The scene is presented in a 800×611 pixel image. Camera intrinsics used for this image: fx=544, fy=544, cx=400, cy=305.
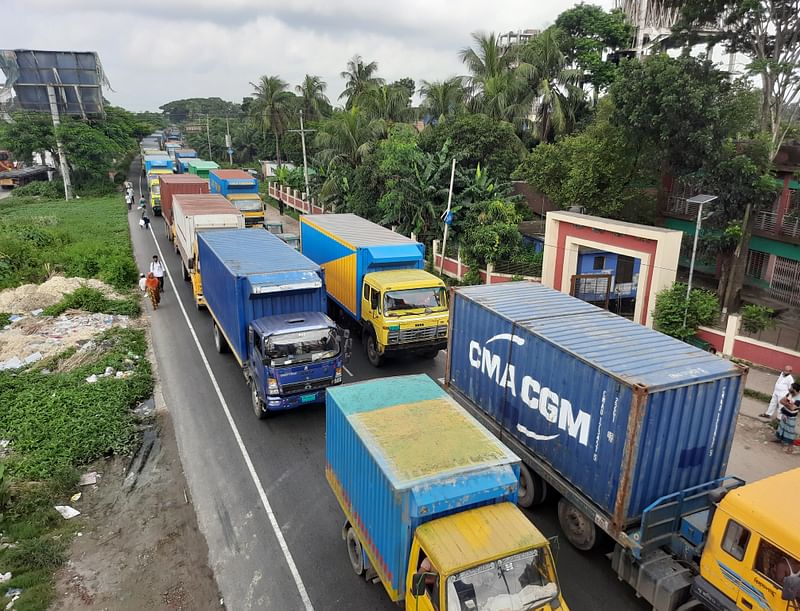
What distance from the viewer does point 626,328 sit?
9102mm

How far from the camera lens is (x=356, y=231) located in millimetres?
18094

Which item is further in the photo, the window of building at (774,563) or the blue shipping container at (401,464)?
the blue shipping container at (401,464)

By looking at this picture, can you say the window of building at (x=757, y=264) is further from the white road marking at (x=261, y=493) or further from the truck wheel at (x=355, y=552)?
the truck wheel at (x=355, y=552)

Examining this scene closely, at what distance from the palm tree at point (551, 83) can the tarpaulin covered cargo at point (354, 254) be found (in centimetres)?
1726

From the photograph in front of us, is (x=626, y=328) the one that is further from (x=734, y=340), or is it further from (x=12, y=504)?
(x=12, y=504)

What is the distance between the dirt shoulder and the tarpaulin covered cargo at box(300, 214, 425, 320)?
705 cm

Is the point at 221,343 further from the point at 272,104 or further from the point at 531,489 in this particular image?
the point at 272,104

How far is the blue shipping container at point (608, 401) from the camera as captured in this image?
23.0ft

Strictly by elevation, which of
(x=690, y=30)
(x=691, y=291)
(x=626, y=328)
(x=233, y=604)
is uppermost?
(x=690, y=30)

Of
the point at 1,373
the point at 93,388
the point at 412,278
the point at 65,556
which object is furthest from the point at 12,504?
the point at 412,278

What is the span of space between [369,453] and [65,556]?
17.1 feet

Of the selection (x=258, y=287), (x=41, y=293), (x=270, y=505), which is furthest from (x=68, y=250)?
(x=270, y=505)

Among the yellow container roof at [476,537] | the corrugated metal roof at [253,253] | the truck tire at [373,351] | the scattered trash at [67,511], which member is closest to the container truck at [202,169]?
the corrugated metal roof at [253,253]

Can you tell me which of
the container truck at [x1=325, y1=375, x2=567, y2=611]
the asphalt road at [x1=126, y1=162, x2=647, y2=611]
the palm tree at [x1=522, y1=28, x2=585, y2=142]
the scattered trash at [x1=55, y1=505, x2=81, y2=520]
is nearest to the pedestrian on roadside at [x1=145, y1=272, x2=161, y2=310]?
the asphalt road at [x1=126, y1=162, x2=647, y2=611]
